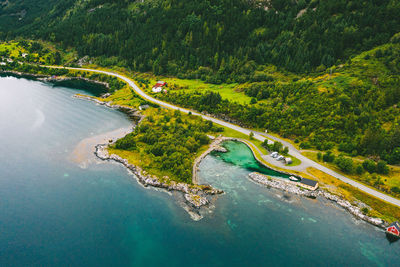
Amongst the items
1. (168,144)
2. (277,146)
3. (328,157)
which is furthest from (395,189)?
(168,144)

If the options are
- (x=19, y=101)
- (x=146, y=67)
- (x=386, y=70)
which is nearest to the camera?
(x=386, y=70)

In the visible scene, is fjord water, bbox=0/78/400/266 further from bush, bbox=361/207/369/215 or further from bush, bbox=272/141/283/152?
bush, bbox=272/141/283/152

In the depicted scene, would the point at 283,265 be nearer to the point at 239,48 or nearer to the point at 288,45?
the point at 288,45

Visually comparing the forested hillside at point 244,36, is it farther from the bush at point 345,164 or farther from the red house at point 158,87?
the bush at point 345,164

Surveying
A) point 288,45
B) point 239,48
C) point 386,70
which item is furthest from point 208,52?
point 386,70

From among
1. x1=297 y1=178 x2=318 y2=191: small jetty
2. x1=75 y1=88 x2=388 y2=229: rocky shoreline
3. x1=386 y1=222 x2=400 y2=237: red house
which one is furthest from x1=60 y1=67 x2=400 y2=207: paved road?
x1=386 y1=222 x2=400 y2=237: red house

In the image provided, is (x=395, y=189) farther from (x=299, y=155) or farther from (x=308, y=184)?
(x=299, y=155)
